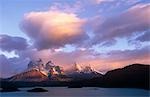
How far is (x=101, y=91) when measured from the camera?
18.2 metres

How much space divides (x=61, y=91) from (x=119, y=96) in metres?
4.85

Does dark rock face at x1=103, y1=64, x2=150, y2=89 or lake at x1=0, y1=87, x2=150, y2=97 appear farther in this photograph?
dark rock face at x1=103, y1=64, x2=150, y2=89

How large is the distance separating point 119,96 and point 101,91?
166 centimetres

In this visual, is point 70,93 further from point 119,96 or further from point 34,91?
point 119,96

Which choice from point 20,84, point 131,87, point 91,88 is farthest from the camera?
point 131,87

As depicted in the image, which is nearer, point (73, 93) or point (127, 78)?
point (73, 93)

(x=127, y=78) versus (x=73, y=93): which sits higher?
(x=127, y=78)

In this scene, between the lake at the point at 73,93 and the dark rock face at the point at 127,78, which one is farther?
the dark rock face at the point at 127,78

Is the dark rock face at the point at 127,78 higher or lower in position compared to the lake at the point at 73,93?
higher

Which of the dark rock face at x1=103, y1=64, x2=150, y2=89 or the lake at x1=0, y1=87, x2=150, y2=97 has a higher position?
the dark rock face at x1=103, y1=64, x2=150, y2=89

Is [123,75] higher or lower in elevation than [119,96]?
higher

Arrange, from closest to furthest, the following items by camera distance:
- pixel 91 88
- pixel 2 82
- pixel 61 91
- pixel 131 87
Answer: pixel 2 82 < pixel 61 91 < pixel 91 88 < pixel 131 87

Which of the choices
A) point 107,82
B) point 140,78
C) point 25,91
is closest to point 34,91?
point 25,91

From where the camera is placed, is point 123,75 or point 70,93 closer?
point 70,93
